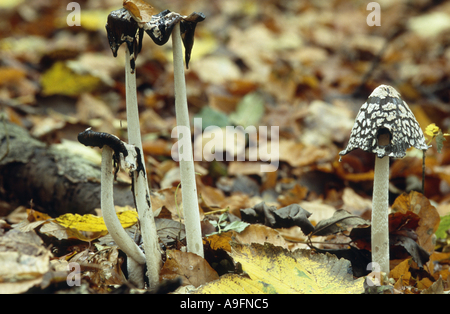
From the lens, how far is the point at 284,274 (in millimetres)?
1652

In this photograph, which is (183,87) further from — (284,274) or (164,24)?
(284,274)

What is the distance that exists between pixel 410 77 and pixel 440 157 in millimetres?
2718

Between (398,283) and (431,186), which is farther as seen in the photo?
(431,186)

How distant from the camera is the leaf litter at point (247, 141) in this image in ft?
5.52

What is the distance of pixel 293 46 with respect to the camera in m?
7.27

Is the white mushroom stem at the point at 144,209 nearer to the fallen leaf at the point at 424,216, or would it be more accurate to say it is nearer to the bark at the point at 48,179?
the bark at the point at 48,179

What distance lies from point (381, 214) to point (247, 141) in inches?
91.7

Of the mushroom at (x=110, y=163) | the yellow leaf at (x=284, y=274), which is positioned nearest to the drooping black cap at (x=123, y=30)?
the mushroom at (x=110, y=163)

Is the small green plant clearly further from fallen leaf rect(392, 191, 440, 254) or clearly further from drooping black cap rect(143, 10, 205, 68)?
drooping black cap rect(143, 10, 205, 68)

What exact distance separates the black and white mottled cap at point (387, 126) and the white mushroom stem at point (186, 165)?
2.59 ft

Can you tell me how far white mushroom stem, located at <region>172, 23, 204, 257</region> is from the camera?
152cm

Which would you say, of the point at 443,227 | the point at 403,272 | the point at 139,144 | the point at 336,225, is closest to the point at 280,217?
the point at 336,225

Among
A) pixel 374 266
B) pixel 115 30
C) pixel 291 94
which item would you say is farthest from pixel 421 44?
pixel 115 30
